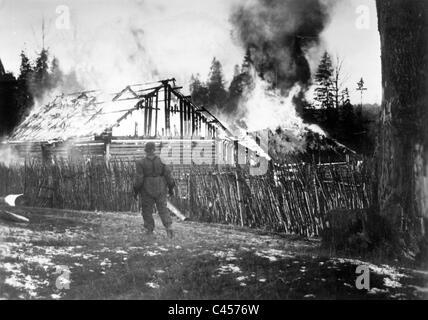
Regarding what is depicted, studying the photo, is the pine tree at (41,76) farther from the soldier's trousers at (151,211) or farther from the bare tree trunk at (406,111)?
the bare tree trunk at (406,111)

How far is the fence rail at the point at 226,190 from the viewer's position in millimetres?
7113

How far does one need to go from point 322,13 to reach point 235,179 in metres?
7.69

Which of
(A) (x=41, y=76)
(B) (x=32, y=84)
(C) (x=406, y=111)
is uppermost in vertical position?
(A) (x=41, y=76)

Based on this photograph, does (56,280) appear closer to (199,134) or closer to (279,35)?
(199,134)

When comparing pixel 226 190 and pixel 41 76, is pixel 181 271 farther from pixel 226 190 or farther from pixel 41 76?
pixel 41 76

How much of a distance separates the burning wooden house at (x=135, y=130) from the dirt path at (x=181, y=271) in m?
8.21

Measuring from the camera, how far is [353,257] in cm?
566

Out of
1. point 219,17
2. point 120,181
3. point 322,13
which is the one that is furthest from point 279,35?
point 120,181

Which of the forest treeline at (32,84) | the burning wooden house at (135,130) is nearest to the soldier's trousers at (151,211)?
the burning wooden house at (135,130)

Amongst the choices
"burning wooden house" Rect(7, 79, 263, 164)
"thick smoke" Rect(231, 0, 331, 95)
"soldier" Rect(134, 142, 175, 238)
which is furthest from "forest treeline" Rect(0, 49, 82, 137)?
"soldier" Rect(134, 142, 175, 238)

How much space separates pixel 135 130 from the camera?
15.4 m

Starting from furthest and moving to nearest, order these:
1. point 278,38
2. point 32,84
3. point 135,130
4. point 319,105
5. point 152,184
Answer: point 32,84
point 319,105
point 278,38
point 135,130
point 152,184

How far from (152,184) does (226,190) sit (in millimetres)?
1920

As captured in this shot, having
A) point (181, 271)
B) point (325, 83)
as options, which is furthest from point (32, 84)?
point (181, 271)
